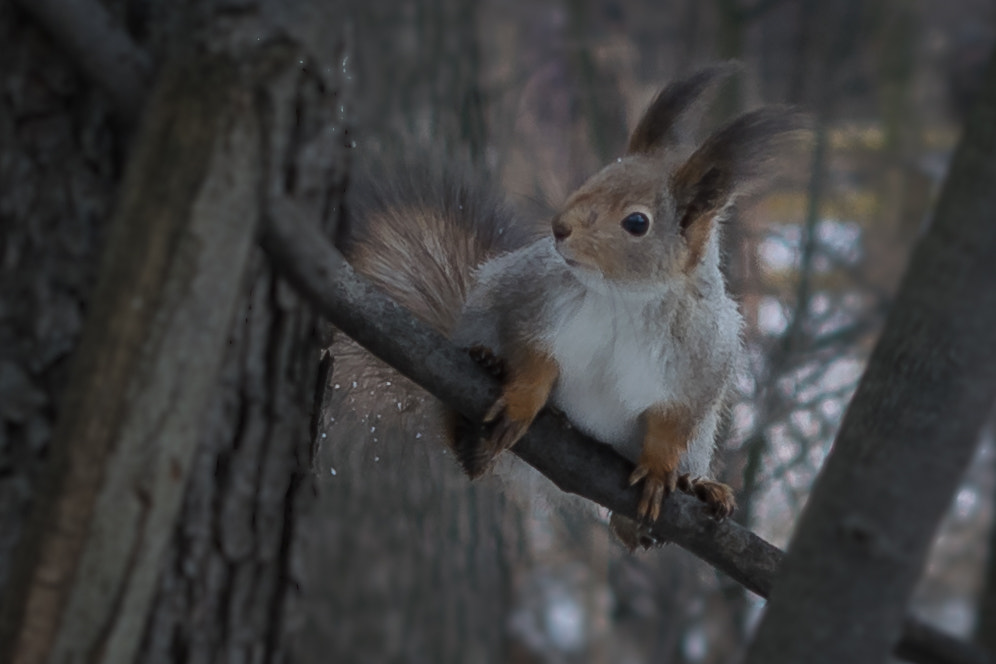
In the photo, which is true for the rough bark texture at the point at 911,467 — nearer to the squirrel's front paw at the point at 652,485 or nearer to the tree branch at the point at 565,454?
the tree branch at the point at 565,454

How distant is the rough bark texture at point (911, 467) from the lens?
70 centimetres

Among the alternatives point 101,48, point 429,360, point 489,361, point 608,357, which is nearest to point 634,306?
point 608,357

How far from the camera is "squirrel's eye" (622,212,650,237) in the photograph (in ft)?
4.36

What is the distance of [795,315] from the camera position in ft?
7.16

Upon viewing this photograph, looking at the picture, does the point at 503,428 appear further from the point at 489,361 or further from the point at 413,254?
the point at 413,254

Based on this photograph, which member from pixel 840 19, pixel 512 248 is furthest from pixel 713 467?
pixel 840 19

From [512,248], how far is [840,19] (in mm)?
1563

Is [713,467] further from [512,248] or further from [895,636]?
[895,636]

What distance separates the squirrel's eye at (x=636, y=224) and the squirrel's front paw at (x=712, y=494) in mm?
318

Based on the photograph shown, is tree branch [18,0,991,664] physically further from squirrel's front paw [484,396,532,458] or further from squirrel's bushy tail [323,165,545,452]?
squirrel's bushy tail [323,165,545,452]

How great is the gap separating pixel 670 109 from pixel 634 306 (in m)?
0.25

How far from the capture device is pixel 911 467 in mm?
720

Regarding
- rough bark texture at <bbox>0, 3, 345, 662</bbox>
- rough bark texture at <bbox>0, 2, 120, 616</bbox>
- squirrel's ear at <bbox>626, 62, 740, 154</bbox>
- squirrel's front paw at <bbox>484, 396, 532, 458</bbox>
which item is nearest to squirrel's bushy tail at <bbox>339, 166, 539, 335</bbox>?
squirrel's ear at <bbox>626, 62, 740, 154</bbox>

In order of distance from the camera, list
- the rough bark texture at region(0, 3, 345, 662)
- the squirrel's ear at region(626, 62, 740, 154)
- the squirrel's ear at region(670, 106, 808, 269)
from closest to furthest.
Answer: the rough bark texture at region(0, 3, 345, 662) → the squirrel's ear at region(670, 106, 808, 269) → the squirrel's ear at region(626, 62, 740, 154)
